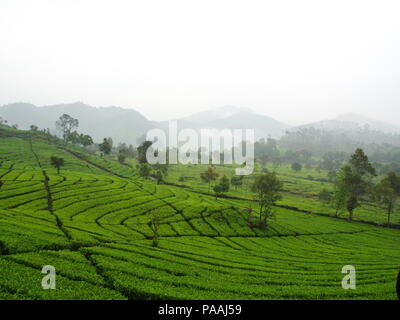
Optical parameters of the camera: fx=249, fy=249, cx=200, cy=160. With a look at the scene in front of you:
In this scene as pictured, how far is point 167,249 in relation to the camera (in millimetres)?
37188

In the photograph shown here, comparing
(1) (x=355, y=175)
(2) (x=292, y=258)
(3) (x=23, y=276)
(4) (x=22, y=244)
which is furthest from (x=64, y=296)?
(1) (x=355, y=175)

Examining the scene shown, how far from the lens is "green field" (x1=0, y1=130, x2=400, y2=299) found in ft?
73.3

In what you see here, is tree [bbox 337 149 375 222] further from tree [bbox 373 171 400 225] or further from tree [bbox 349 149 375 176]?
tree [bbox 373 171 400 225]

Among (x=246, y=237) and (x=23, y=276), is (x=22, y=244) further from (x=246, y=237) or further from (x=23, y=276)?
(x=246, y=237)

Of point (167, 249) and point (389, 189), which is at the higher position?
point (389, 189)

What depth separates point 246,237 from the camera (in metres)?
56.5

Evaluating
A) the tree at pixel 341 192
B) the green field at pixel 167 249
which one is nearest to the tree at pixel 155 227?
the green field at pixel 167 249

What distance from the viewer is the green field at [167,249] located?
22.3 metres
